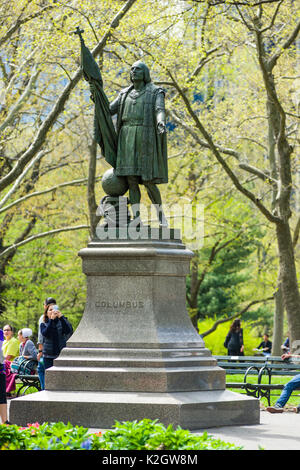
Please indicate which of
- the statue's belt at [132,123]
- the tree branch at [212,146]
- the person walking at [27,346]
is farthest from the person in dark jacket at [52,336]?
the tree branch at [212,146]

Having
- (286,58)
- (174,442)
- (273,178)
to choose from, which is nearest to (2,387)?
(174,442)

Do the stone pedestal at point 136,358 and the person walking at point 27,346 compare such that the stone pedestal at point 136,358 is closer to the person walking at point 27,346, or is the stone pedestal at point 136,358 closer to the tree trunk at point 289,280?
the person walking at point 27,346

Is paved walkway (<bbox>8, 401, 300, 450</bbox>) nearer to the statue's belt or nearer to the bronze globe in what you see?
the bronze globe

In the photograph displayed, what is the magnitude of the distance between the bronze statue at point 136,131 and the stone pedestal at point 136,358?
32.4 inches

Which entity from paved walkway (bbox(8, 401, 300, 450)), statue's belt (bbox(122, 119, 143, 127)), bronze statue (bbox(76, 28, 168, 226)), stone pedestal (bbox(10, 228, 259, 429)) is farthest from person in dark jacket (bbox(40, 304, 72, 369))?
paved walkway (bbox(8, 401, 300, 450))

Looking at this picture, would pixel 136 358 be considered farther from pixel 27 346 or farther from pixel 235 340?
pixel 235 340

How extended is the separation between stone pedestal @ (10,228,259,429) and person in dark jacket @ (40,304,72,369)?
2.37m

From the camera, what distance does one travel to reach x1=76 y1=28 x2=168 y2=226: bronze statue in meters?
11.0

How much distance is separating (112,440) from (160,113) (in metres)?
5.81

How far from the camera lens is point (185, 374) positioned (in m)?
9.85

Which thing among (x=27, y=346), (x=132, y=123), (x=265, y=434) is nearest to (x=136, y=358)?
(x=265, y=434)

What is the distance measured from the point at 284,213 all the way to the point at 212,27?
517 centimetres

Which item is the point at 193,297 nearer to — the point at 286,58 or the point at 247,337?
the point at 247,337

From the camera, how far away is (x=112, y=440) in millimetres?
6055
